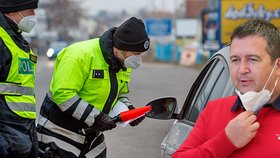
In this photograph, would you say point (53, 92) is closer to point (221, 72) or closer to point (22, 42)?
point (22, 42)

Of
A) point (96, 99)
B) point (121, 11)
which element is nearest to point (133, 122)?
point (96, 99)

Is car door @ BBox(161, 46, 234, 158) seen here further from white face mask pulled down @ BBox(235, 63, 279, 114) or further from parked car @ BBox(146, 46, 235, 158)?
white face mask pulled down @ BBox(235, 63, 279, 114)

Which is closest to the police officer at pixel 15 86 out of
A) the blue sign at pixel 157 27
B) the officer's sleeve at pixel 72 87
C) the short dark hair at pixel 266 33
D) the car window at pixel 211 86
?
Result: the officer's sleeve at pixel 72 87

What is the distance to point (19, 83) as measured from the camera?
3.81 m

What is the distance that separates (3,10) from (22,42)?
0.81 feet

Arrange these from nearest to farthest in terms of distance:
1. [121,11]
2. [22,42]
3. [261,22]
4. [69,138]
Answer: [261,22] → [22,42] → [69,138] → [121,11]

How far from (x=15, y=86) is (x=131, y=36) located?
842 millimetres

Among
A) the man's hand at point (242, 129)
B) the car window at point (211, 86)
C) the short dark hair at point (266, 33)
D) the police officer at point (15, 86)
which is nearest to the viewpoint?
the man's hand at point (242, 129)

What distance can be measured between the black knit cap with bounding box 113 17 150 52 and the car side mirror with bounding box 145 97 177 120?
15.3 inches

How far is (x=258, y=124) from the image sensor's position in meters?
A: 2.12

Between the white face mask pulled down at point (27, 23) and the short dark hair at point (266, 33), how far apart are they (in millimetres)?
2121

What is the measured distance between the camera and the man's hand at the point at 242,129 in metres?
2.10

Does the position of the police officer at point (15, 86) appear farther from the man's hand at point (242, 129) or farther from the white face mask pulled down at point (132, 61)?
the man's hand at point (242, 129)

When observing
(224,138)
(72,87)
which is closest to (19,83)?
(72,87)
